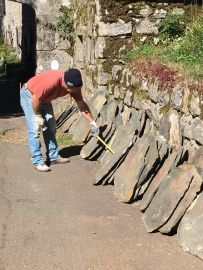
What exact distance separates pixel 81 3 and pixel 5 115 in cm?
294

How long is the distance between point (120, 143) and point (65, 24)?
4.69m

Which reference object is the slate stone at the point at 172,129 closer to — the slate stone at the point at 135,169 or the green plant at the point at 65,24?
the slate stone at the point at 135,169

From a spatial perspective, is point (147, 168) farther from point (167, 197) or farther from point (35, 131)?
point (35, 131)

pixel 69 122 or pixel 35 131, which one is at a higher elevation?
pixel 35 131

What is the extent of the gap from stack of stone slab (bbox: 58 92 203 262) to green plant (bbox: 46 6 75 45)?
9.91ft

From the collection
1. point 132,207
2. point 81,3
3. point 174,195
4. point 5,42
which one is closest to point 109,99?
point 81,3

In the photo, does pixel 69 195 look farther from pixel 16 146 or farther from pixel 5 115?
pixel 5 115

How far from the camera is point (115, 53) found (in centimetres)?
877

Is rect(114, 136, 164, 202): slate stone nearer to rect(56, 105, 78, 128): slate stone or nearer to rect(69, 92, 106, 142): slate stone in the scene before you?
rect(69, 92, 106, 142): slate stone

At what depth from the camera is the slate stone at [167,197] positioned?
16.1ft

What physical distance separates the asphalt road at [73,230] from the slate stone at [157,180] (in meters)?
0.15

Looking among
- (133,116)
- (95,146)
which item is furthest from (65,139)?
(133,116)

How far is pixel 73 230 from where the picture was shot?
507cm

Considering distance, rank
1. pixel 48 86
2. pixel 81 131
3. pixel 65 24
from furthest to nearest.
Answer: pixel 65 24, pixel 81 131, pixel 48 86
